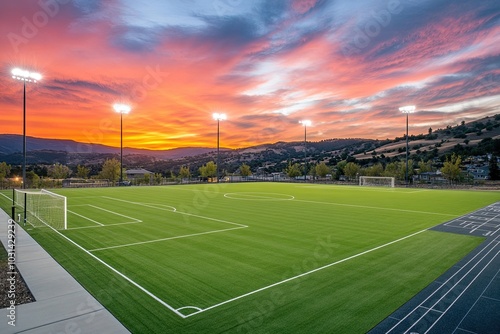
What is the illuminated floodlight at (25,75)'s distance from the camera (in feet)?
93.0

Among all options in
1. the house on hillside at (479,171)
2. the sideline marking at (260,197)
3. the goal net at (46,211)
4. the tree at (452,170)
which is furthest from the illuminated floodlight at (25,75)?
the house on hillside at (479,171)

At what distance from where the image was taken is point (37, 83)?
30281 mm

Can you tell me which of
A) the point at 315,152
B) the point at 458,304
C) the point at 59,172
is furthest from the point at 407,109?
the point at 315,152

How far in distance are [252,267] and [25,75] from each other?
3115 cm

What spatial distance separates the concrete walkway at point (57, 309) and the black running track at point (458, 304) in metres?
5.11

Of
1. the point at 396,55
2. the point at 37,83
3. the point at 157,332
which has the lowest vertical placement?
the point at 157,332

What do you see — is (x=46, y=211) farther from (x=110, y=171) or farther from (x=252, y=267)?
(x=110, y=171)

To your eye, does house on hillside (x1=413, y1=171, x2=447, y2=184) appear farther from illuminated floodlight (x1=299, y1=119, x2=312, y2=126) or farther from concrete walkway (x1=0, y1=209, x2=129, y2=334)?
concrete walkway (x1=0, y1=209, x2=129, y2=334)

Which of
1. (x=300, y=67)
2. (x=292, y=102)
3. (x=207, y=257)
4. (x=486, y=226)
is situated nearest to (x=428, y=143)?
(x=292, y=102)

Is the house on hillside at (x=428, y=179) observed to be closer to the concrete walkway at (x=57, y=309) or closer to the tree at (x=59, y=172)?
the concrete walkway at (x=57, y=309)

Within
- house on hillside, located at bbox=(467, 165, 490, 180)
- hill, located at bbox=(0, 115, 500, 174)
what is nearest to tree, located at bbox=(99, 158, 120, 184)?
hill, located at bbox=(0, 115, 500, 174)

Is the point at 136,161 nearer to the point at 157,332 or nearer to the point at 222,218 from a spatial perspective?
the point at 222,218

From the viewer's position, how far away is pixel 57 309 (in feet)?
20.1

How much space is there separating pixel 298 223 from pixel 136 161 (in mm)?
173838
